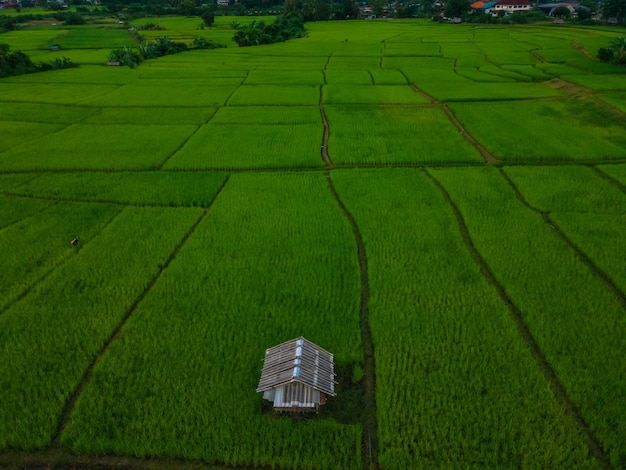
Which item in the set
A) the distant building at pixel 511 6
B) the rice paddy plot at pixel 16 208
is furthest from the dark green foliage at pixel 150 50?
the distant building at pixel 511 6

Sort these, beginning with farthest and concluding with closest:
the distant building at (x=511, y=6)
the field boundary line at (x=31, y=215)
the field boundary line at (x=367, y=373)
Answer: the distant building at (x=511, y=6)
the field boundary line at (x=31, y=215)
the field boundary line at (x=367, y=373)

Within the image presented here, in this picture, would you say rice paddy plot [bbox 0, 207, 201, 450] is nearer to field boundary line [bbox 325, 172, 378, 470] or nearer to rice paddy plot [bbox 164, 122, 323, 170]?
rice paddy plot [bbox 164, 122, 323, 170]

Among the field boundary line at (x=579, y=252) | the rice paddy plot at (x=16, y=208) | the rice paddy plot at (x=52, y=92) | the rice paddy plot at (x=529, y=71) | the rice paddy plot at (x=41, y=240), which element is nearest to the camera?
the field boundary line at (x=579, y=252)

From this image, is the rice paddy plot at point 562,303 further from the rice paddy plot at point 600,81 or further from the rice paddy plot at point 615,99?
the rice paddy plot at point 600,81

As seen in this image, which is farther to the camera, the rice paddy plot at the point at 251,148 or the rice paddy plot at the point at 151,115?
the rice paddy plot at the point at 151,115

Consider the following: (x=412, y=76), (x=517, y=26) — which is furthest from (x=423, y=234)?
(x=517, y=26)

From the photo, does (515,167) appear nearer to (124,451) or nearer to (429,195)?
(429,195)

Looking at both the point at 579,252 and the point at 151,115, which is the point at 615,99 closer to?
the point at 579,252
